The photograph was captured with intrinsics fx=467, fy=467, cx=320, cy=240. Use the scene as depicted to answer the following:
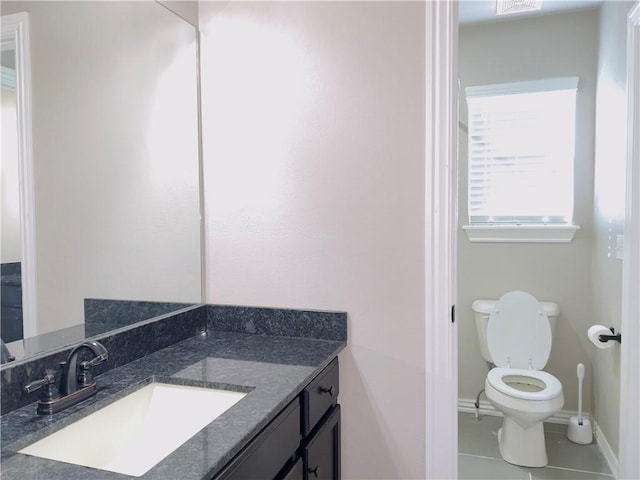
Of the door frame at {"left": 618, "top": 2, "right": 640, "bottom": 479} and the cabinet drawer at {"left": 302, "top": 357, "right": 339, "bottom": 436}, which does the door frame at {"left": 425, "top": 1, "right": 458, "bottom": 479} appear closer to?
the cabinet drawer at {"left": 302, "top": 357, "right": 339, "bottom": 436}

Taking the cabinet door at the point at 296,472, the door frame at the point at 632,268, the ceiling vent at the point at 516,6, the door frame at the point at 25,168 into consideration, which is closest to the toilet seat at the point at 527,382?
the door frame at the point at 632,268

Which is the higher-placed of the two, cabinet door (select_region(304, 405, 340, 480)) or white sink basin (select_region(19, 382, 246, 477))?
white sink basin (select_region(19, 382, 246, 477))

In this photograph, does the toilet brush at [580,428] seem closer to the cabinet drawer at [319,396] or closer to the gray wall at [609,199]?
the gray wall at [609,199]

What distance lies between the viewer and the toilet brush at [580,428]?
277cm

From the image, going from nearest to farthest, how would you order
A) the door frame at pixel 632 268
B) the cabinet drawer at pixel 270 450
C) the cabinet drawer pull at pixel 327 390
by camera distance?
the cabinet drawer at pixel 270 450 < the cabinet drawer pull at pixel 327 390 < the door frame at pixel 632 268

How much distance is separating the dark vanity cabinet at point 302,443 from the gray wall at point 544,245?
1.84 meters

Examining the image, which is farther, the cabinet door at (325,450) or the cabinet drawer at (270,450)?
the cabinet door at (325,450)

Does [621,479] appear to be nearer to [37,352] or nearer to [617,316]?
[617,316]

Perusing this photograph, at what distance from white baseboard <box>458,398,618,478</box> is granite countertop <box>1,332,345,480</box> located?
1.91m

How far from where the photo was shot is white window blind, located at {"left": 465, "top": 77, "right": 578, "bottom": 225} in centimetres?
297

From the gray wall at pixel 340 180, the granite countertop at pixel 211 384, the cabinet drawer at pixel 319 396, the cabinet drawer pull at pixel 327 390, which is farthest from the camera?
the gray wall at pixel 340 180

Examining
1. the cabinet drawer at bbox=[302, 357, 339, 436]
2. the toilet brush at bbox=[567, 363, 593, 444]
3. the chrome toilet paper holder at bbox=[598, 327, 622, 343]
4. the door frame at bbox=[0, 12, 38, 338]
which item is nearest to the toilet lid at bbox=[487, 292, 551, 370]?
the toilet brush at bbox=[567, 363, 593, 444]

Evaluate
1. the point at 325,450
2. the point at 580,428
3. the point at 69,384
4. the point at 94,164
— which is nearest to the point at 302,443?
the point at 325,450

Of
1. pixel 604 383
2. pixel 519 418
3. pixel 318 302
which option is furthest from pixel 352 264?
pixel 604 383
